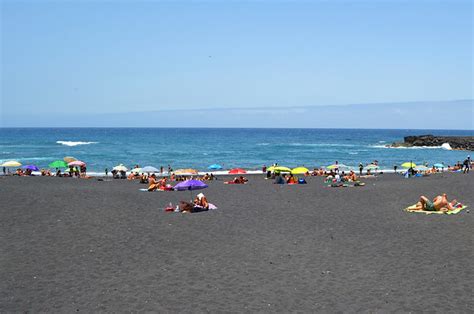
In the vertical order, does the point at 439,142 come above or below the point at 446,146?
above

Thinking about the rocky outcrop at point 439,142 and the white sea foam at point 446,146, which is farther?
the rocky outcrop at point 439,142

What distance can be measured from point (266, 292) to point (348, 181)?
998 inches

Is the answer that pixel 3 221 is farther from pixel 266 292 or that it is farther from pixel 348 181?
pixel 348 181

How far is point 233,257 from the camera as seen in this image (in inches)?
543

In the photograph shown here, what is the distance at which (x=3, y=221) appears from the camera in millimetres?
18328

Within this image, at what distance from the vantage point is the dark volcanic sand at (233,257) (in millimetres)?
10367

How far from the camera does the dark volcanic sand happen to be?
10.4 meters

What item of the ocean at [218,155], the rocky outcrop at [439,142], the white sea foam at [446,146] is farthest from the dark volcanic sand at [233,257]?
the rocky outcrop at [439,142]

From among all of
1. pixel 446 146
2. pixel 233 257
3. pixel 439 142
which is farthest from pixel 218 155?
pixel 233 257

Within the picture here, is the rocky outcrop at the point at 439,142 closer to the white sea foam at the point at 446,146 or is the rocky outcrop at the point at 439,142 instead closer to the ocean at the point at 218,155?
the white sea foam at the point at 446,146

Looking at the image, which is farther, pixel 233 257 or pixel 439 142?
pixel 439 142

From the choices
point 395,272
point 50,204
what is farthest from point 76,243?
point 395,272

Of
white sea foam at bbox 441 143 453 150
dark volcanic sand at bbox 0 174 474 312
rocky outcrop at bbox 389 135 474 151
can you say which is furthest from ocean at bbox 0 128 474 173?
dark volcanic sand at bbox 0 174 474 312

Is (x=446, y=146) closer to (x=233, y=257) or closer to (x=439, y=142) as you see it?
(x=439, y=142)
